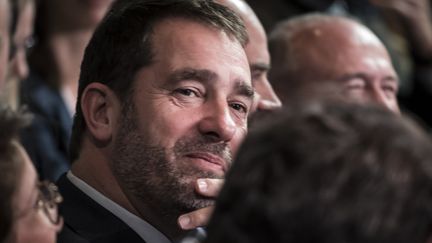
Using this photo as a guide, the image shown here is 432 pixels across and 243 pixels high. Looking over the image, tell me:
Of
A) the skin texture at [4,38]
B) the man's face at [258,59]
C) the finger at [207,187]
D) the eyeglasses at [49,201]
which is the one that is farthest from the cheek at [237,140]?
the skin texture at [4,38]

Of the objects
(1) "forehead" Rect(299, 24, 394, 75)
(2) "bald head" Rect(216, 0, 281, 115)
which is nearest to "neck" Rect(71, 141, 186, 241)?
(2) "bald head" Rect(216, 0, 281, 115)

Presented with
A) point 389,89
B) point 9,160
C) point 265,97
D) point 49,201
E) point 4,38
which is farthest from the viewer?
point 389,89

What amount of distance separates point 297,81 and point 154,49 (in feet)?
5.16

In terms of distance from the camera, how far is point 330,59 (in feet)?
13.5

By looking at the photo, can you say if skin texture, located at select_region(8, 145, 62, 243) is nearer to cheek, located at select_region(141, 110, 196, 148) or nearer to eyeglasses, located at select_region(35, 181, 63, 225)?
eyeglasses, located at select_region(35, 181, 63, 225)

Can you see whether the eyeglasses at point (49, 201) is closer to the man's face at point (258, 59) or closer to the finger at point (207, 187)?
the finger at point (207, 187)

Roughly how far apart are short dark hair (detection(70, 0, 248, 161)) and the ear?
23 millimetres

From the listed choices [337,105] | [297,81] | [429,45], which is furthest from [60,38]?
[337,105]

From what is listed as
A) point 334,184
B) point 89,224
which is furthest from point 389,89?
point 334,184

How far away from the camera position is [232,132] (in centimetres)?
249

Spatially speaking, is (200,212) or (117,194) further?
(117,194)

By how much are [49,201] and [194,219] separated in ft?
1.14

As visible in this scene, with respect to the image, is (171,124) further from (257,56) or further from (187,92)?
(257,56)

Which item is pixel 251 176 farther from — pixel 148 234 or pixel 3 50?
pixel 3 50
